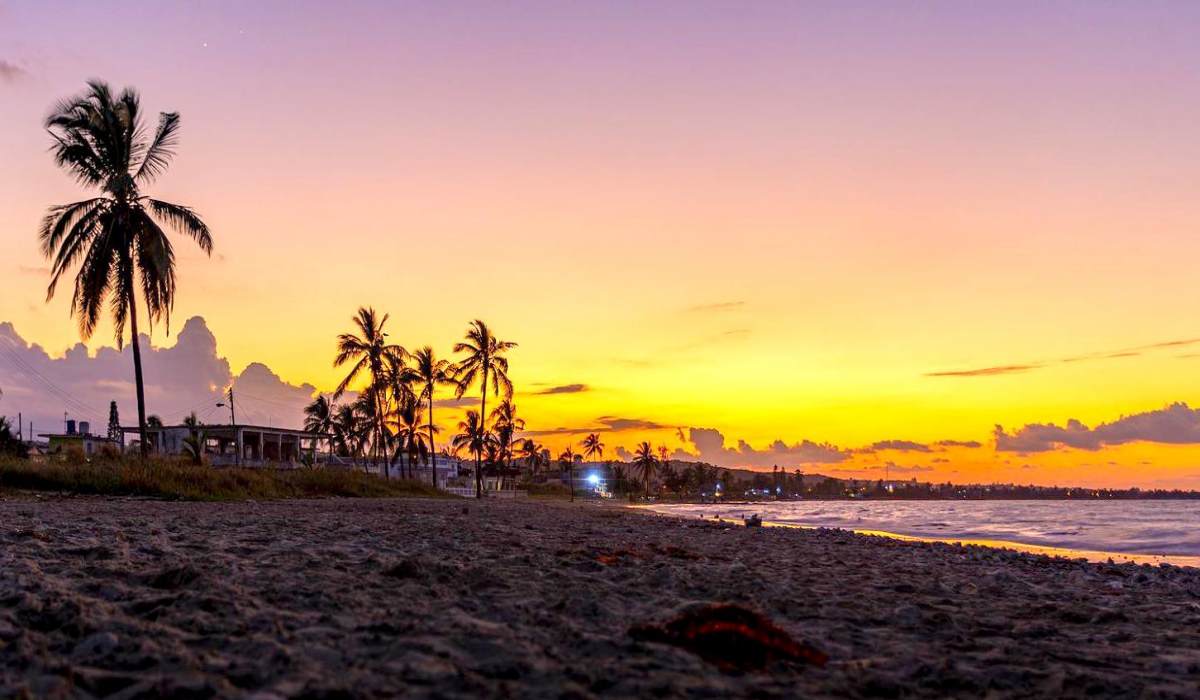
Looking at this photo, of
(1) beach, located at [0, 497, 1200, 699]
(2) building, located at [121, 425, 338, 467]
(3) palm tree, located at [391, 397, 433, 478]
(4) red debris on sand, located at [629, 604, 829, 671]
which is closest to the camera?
(1) beach, located at [0, 497, 1200, 699]

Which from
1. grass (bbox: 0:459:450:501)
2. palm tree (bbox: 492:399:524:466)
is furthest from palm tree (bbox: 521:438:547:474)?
grass (bbox: 0:459:450:501)

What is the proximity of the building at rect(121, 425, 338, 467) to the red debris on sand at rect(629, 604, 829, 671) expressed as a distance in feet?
151

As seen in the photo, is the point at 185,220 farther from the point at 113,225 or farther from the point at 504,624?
the point at 504,624

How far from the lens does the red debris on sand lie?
3.79 meters

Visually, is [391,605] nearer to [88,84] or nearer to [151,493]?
[151,493]

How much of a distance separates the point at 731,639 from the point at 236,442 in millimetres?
52351

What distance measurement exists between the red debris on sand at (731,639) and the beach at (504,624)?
5 cm

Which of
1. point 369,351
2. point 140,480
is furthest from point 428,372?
point 140,480

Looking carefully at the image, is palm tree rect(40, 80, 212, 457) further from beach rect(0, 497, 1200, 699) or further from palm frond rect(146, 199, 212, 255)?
beach rect(0, 497, 1200, 699)

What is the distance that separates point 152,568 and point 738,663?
15.1ft

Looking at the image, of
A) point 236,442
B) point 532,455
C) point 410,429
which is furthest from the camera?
point 532,455

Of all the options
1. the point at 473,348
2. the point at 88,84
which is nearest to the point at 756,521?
the point at 88,84

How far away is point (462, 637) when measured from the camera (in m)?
3.90

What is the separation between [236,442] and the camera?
50.0m
